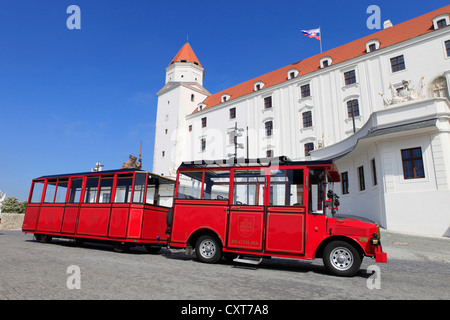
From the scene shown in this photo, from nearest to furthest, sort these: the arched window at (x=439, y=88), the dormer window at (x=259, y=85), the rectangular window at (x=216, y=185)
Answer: the rectangular window at (x=216, y=185), the arched window at (x=439, y=88), the dormer window at (x=259, y=85)

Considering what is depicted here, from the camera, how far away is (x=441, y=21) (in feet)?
85.5

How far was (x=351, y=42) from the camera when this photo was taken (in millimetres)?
35312

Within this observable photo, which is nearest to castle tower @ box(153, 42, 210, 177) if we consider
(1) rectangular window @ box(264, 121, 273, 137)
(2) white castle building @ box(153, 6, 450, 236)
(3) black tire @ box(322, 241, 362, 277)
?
(2) white castle building @ box(153, 6, 450, 236)

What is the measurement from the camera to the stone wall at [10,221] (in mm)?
25816

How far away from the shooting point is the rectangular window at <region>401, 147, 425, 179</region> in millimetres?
16297

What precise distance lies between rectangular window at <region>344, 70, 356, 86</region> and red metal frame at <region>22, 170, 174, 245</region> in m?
26.1

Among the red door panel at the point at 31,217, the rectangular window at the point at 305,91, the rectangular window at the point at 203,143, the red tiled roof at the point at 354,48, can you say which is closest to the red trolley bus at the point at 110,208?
the red door panel at the point at 31,217

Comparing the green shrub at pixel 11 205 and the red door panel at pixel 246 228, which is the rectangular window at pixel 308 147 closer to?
the red door panel at pixel 246 228

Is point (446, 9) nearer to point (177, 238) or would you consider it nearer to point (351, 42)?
point (351, 42)

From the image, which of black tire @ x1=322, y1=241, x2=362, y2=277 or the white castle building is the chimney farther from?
black tire @ x1=322, y1=241, x2=362, y2=277

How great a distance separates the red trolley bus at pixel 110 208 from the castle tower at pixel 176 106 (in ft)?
105

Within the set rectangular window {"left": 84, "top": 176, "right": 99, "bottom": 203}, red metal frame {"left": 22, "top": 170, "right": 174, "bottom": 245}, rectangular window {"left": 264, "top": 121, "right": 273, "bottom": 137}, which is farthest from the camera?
rectangular window {"left": 264, "top": 121, "right": 273, "bottom": 137}
